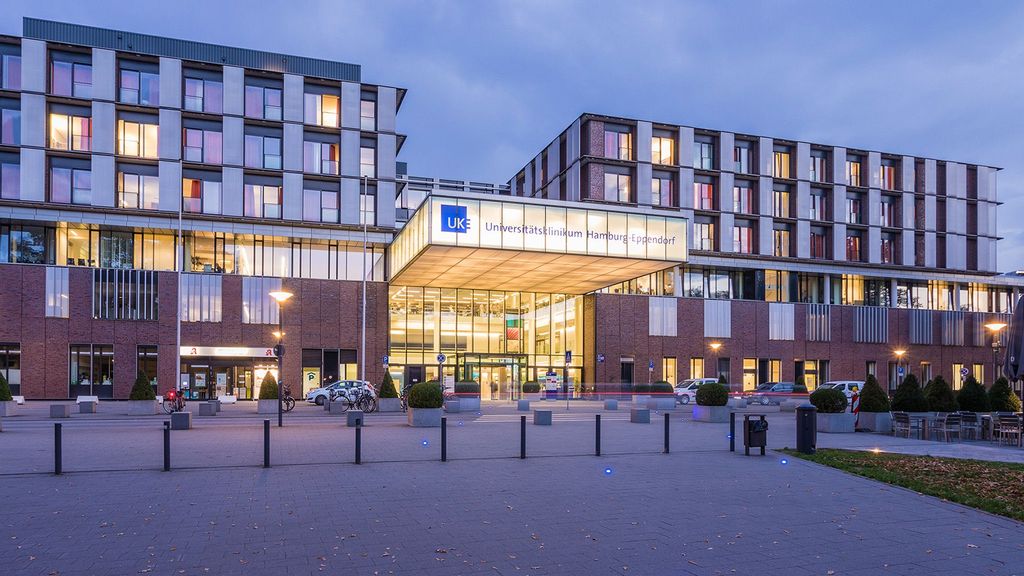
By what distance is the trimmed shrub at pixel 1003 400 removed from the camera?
78.5 feet

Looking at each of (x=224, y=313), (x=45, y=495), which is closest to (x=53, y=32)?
(x=224, y=313)

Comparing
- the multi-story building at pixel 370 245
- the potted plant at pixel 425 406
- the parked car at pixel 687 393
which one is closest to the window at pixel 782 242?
the multi-story building at pixel 370 245

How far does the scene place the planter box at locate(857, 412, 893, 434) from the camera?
22.1 metres

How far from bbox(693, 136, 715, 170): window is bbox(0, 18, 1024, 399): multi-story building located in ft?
0.57

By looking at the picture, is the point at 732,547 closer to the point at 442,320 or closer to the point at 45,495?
the point at 45,495

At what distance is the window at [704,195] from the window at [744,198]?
2.19 meters

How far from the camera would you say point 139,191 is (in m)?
43.6

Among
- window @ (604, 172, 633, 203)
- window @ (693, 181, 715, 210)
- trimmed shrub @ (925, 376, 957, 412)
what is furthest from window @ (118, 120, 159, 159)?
trimmed shrub @ (925, 376, 957, 412)

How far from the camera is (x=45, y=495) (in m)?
10.4

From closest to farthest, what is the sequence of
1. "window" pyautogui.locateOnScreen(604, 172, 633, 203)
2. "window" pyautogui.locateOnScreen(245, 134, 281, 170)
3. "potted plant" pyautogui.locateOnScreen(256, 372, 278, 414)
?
"potted plant" pyautogui.locateOnScreen(256, 372, 278, 414) → "window" pyautogui.locateOnScreen(245, 134, 281, 170) → "window" pyautogui.locateOnScreen(604, 172, 633, 203)

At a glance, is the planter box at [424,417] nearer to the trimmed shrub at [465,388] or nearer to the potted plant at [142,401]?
the potted plant at [142,401]

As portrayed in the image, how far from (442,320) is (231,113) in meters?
19.5

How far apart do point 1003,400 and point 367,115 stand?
39.3m

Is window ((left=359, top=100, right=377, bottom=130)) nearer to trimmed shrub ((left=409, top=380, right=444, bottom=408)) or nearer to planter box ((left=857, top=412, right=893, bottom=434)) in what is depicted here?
trimmed shrub ((left=409, top=380, right=444, bottom=408))
